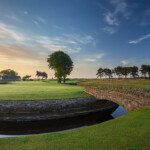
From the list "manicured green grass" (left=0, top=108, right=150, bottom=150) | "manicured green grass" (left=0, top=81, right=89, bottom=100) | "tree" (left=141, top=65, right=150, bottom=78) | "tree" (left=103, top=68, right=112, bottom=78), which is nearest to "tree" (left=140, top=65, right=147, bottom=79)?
"tree" (left=141, top=65, right=150, bottom=78)

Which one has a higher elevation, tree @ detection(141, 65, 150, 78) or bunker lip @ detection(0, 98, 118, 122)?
tree @ detection(141, 65, 150, 78)

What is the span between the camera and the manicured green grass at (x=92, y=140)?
51.8 feet

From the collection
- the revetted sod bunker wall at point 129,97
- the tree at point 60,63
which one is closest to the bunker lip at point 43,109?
the revetted sod bunker wall at point 129,97

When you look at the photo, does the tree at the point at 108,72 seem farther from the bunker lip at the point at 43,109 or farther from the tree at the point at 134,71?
the bunker lip at the point at 43,109

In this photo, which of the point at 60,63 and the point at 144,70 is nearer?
the point at 60,63

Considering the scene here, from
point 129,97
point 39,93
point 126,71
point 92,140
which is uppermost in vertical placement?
point 126,71

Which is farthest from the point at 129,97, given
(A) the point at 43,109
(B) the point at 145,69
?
(B) the point at 145,69

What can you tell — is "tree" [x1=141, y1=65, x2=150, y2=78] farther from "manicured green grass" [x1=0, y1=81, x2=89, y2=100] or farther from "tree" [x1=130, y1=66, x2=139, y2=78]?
"manicured green grass" [x1=0, y1=81, x2=89, y2=100]

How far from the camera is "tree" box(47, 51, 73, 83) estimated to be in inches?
4587

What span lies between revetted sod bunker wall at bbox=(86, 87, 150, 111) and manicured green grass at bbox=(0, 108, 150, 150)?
9.22 metres

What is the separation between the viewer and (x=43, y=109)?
4222 cm

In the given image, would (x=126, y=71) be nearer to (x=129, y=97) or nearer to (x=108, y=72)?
(x=108, y=72)

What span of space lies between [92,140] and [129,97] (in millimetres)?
18482

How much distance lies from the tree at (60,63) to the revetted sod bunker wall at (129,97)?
70237 millimetres
